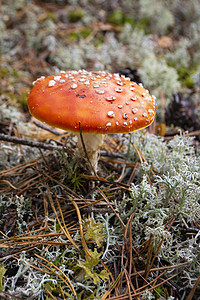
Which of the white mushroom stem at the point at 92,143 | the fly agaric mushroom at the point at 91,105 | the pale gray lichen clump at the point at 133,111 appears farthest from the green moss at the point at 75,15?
the white mushroom stem at the point at 92,143

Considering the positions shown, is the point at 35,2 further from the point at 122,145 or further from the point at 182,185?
the point at 182,185

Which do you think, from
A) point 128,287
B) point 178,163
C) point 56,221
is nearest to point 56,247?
point 56,221

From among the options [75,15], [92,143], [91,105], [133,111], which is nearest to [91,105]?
[91,105]

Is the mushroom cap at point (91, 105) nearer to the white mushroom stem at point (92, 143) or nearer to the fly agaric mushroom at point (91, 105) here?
Answer: the fly agaric mushroom at point (91, 105)

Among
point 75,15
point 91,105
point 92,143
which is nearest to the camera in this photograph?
point 91,105

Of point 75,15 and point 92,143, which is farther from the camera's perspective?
point 75,15

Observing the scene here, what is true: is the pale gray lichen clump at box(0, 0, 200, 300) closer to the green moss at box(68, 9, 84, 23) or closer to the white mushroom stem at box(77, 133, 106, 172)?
the green moss at box(68, 9, 84, 23)

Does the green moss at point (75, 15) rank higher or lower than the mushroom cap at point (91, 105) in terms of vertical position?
higher

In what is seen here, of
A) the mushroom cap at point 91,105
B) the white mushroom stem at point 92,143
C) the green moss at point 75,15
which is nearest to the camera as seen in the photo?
the mushroom cap at point 91,105

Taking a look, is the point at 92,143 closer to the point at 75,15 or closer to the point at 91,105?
the point at 91,105
